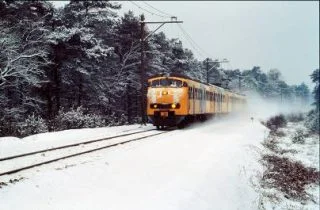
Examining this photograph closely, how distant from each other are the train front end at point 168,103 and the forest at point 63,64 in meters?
3.77

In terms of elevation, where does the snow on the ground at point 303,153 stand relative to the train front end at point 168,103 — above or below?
below

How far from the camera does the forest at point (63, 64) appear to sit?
2312 centimetres

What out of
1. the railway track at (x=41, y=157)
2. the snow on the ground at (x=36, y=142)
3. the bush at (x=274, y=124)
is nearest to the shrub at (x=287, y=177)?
the railway track at (x=41, y=157)

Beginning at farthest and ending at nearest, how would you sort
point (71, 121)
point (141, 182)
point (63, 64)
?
point (63, 64) → point (71, 121) → point (141, 182)

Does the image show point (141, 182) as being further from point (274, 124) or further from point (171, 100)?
point (274, 124)

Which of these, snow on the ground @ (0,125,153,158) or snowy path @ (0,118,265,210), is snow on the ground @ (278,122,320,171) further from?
snow on the ground @ (0,125,153,158)

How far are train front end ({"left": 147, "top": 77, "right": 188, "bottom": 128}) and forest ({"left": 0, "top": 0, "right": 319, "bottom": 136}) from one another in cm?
377

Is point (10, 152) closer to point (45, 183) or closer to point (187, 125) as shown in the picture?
point (45, 183)

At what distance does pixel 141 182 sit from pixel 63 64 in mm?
22769

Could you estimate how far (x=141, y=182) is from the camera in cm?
935

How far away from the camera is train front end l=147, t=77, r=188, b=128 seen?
2333cm

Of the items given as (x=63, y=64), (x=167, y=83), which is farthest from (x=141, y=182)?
(x=63, y=64)

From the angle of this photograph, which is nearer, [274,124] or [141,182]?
[141,182]

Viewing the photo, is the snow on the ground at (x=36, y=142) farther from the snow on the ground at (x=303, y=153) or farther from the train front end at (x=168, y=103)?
the snow on the ground at (x=303, y=153)
